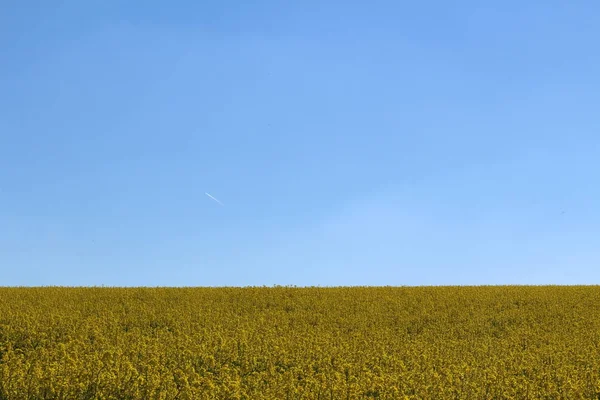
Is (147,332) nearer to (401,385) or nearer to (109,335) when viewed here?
(109,335)

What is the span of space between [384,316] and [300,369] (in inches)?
412

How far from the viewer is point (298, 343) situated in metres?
16.0

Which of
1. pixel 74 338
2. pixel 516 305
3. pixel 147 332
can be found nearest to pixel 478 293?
pixel 516 305

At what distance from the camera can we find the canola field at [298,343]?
11273 millimetres

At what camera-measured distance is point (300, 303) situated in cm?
2522

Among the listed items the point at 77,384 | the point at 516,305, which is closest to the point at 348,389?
the point at 77,384

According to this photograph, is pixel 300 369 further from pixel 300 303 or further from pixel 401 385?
pixel 300 303

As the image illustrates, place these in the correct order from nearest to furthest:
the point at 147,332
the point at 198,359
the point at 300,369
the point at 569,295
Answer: the point at 300,369, the point at 198,359, the point at 147,332, the point at 569,295

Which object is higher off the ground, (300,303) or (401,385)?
(300,303)

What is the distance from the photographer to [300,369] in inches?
504

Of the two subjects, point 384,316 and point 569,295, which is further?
point 569,295

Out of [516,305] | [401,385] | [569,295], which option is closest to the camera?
[401,385]

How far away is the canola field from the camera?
11.3 metres

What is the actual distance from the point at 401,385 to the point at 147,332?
8.91 meters
